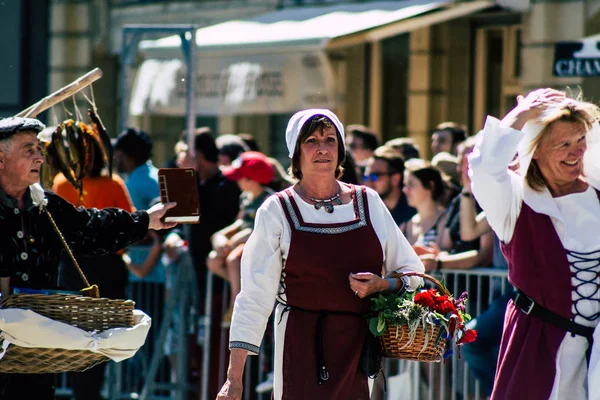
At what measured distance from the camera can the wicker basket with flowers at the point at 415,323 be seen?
16.4 ft

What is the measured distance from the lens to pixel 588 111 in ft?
17.5

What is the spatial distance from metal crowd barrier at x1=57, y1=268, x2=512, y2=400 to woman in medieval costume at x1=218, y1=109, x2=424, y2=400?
95.0 inches

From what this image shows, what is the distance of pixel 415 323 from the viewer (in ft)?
16.5

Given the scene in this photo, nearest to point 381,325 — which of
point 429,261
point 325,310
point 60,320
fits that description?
point 325,310

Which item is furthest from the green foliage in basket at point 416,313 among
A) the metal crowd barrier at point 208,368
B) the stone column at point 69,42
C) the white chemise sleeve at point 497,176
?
the stone column at point 69,42

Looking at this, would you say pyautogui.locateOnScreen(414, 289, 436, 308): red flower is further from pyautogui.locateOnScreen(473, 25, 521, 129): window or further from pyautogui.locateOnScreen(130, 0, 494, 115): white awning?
pyautogui.locateOnScreen(473, 25, 521, 129): window

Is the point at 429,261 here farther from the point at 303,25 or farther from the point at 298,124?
the point at 303,25

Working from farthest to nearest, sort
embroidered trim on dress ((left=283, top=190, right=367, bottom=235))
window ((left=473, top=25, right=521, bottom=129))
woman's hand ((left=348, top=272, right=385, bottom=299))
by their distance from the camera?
window ((left=473, top=25, right=521, bottom=129)) < embroidered trim on dress ((left=283, top=190, right=367, bottom=235)) < woman's hand ((left=348, top=272, right=385, bottom=299))

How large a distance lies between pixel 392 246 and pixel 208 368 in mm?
3714

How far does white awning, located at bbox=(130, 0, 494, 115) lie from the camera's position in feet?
44.6

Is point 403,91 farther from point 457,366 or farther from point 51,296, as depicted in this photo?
point 51,296

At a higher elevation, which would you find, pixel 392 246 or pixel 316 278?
pixel 392 246

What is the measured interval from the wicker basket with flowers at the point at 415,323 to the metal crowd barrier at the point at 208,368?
2282mm

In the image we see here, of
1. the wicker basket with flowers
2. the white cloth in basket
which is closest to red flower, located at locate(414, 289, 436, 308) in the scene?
the wicker basket with flowers
